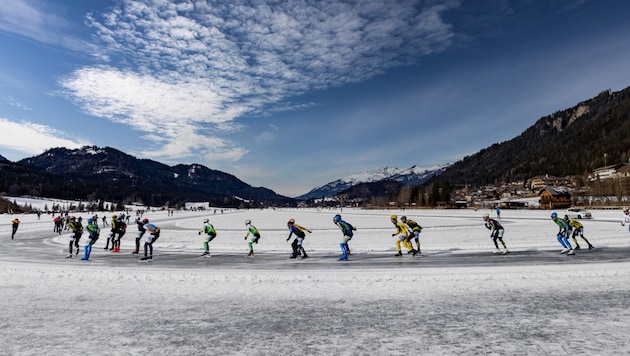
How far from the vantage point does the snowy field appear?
5633 millimetres

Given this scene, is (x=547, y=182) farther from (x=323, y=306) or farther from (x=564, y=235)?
(x=323, y=306)

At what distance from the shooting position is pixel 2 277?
1252 centimetres

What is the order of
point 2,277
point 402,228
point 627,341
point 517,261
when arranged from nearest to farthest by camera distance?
point 627,341, point 2,277, point 517,261, point 402,228

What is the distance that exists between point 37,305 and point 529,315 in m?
11.1

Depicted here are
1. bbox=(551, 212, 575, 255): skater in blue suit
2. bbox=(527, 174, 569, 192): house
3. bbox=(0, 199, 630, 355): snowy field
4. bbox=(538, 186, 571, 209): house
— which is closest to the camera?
bbox=(0, 199, 630, 355): snowy field

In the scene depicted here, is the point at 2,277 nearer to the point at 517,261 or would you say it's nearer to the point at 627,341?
the point at 627,341

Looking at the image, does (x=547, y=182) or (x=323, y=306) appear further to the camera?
(x=547, y=182)

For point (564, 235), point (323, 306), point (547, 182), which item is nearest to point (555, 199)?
point (564, 235)

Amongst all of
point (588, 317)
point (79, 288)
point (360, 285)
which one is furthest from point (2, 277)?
point (588, 317)

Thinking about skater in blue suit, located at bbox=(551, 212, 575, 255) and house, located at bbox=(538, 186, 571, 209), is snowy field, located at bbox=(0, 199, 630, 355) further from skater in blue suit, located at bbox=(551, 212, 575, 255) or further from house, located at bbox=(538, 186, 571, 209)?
house, located at bbox=(538, 186, 571, 209)

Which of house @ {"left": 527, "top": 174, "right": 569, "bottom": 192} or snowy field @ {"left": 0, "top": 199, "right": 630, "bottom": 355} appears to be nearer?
snowy field @ {"left": 0, "top": 199, "right": 630, "bottom": 355}

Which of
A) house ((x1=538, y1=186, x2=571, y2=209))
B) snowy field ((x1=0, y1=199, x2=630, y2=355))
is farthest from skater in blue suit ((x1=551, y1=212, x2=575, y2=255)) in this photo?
house ((x1=538, y1=186, x2=571, y2=209))

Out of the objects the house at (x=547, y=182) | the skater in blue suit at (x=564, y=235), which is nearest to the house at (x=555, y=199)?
the house at (x=547, y=182)

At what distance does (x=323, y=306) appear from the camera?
8242 mm
